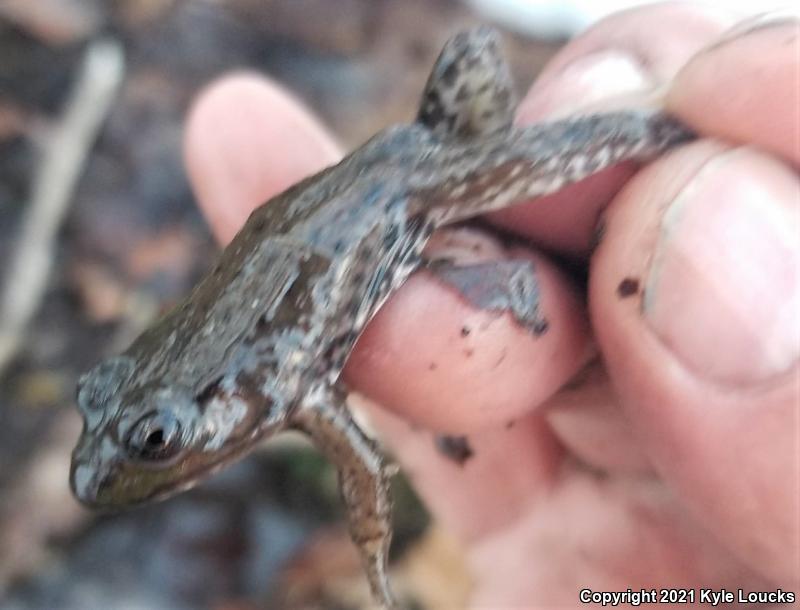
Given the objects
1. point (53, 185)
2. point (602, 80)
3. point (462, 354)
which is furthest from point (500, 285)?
point (53, 185)

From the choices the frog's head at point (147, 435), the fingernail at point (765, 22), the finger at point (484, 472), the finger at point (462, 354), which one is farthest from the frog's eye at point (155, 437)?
the fingernail at point (765, 22)

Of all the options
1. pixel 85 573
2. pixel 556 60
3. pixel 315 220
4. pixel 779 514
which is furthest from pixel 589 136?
pixel 85 573

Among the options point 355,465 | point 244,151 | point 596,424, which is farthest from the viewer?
point 244,151

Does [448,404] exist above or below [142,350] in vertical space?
below

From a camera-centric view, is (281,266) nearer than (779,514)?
No

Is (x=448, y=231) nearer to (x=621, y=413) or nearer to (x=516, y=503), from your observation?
(x=621, y=413)

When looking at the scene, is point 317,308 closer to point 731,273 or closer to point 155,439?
point 155,439
